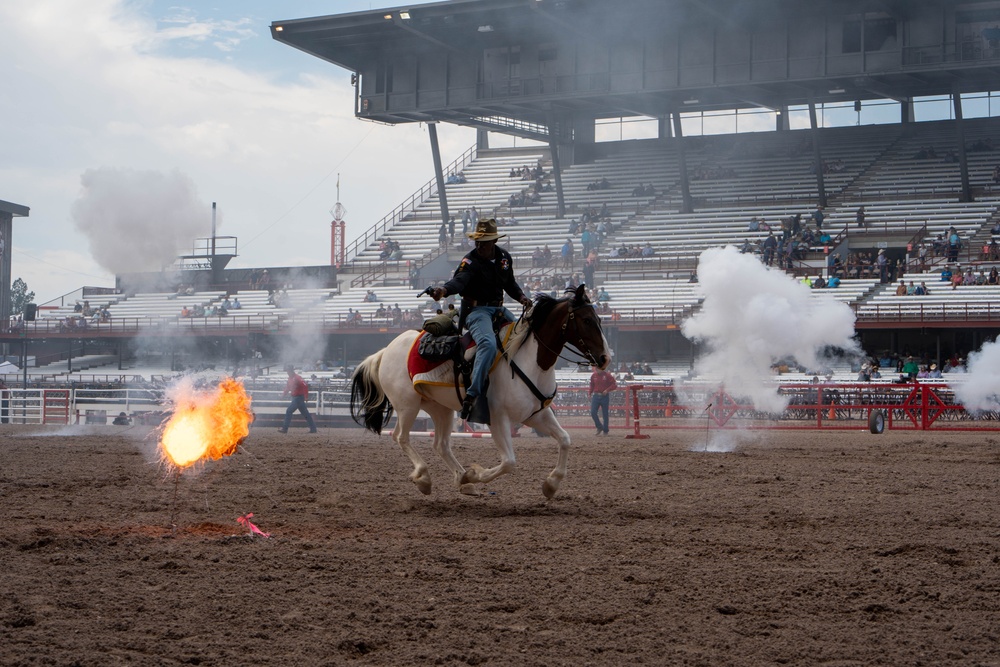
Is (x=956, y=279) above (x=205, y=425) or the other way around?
above

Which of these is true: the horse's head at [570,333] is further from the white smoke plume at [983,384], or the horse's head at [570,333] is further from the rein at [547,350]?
Answer: the white smoke plume at [983,384]

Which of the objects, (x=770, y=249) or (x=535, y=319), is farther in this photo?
(x=770, y=249)

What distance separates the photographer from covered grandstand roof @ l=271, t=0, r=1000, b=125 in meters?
38.9

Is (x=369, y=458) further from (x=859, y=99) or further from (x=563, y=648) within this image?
(x=859, y=99)

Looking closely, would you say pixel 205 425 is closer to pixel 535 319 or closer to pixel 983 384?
pixel 535 319

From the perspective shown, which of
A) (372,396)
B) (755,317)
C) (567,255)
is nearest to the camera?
(372,396)

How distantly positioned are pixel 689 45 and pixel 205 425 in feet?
119

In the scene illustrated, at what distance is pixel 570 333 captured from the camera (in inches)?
398

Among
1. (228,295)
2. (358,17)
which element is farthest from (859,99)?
(228,295)

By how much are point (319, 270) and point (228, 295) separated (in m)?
4.36

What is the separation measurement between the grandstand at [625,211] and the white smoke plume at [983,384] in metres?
8.60

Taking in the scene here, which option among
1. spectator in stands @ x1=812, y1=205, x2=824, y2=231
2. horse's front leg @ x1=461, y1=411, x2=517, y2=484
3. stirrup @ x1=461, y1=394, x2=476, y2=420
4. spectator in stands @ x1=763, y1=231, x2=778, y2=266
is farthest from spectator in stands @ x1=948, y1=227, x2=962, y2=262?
stirrup @ x1=461, y1=394, x2=476, y2=420

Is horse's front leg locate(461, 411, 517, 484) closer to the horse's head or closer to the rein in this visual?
the rein

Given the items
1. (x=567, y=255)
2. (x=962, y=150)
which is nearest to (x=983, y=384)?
(x=962, y=150)
